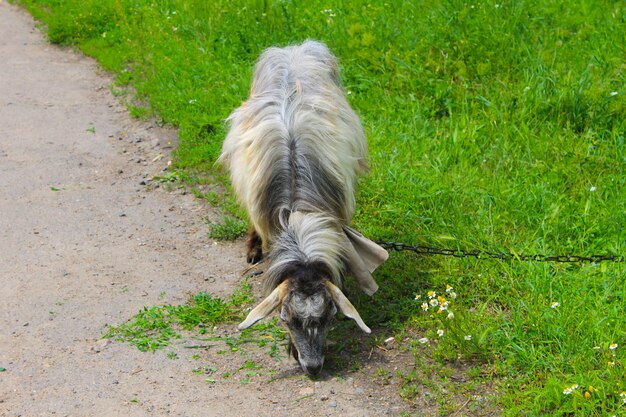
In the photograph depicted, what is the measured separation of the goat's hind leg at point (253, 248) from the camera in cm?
664

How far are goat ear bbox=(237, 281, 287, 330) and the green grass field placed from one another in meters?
0.87

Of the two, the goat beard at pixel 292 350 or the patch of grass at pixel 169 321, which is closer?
the goat beard at pixel 292 350

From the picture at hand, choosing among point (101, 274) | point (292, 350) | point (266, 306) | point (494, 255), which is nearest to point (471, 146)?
point (494, 255)

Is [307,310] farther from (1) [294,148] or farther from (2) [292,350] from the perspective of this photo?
(1) [294,148]

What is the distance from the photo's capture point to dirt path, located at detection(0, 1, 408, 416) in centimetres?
522

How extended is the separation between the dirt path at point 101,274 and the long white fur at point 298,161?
2.35ft

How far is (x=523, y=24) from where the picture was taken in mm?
8656

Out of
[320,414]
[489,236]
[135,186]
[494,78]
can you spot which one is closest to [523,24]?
[494,78]

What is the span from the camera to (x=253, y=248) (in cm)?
669

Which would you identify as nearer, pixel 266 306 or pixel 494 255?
pixel 266 306

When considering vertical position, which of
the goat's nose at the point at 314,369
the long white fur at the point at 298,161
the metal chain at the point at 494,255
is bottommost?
the goat's nose at the point at 314,369

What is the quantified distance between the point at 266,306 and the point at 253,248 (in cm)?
149

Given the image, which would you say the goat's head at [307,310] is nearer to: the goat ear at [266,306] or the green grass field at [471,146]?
the goat ear at [266,306]

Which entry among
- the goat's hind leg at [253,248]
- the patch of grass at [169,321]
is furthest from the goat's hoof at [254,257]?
the patch of grass at [169,321]
